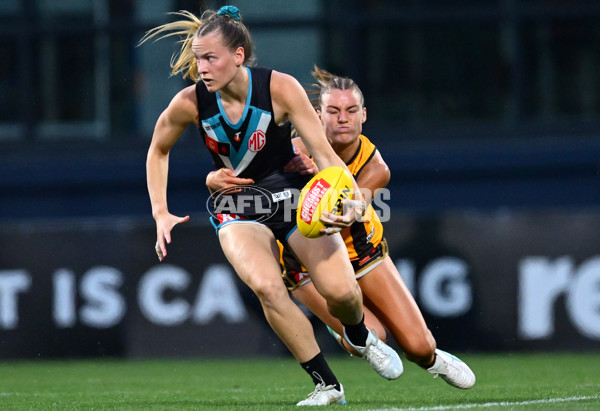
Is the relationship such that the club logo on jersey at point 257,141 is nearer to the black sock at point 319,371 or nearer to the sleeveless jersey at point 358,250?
the sleeveless jersey at point 358,250

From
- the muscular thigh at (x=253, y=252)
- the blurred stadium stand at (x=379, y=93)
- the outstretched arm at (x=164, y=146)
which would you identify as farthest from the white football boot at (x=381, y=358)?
the blurred stadium stand at (x=379, y=93)

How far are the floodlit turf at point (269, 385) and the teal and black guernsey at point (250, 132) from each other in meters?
1.32

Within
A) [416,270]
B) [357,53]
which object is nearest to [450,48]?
[357,53]

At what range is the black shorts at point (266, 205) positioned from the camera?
20.3 ft

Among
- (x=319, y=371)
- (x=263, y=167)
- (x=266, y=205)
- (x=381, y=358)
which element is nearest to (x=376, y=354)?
(x=381, y=358)

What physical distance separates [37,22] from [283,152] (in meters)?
8.24

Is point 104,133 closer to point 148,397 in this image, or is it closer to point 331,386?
point 148,397

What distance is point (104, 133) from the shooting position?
1370cm

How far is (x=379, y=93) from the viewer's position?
13422 millimetres

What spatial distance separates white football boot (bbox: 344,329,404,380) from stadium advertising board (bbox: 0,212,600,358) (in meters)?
3.61

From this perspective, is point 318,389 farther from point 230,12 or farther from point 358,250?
point 230,12

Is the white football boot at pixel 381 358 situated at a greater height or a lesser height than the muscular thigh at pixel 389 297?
lesser

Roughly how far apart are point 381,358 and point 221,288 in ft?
13.1

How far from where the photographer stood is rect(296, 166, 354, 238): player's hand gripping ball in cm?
569
